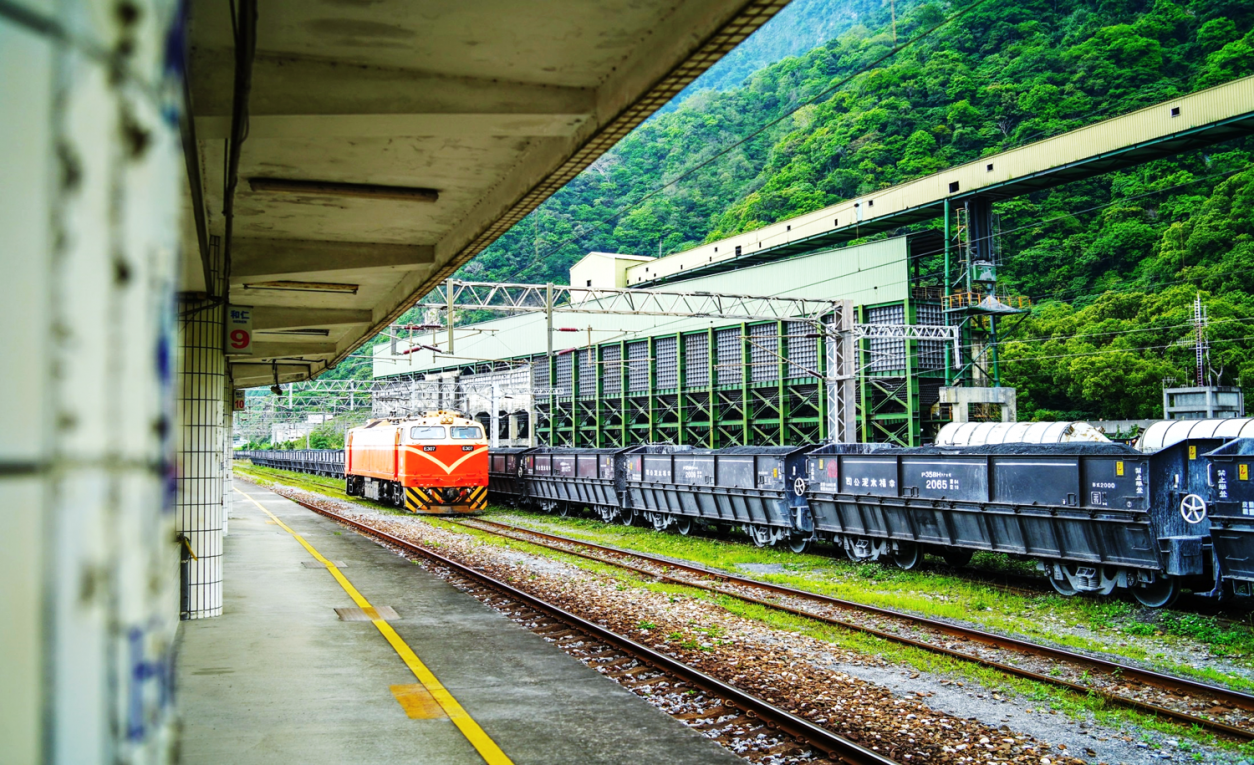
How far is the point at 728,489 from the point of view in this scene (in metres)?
20.3

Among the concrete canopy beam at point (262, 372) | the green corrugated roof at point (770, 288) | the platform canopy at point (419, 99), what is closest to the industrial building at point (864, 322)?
the green corrugated roof at point (770, 288)

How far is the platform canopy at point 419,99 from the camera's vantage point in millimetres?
5320

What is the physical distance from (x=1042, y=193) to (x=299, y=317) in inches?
1987

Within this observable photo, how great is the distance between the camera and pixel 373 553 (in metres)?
17.7

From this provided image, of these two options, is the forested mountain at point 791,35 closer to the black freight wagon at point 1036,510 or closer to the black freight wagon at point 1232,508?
the black freight wagon at point 1036,510

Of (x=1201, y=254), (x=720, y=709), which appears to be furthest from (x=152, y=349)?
(x=1201, y=254)

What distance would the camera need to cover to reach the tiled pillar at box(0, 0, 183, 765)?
2.92 ft

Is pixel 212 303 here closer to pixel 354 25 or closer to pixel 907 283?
pixel 354 25

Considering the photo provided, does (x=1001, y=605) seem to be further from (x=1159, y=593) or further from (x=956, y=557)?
(x=956, y=557)

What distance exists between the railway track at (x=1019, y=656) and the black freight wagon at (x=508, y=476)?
16474 millimetres

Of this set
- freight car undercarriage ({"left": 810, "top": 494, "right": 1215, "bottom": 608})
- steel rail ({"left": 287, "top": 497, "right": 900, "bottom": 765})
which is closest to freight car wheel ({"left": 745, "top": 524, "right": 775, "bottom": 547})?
freight car undercarriage ({"left": 810, "top": 494, "right": 1215, "bottom": 608})

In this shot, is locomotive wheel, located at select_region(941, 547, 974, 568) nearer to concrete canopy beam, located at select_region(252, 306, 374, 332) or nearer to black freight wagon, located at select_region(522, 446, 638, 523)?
black freight wagon, located at select_region(522, 446, 638, 523)

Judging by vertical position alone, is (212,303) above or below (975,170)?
below

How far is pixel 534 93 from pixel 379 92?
1.14 m
